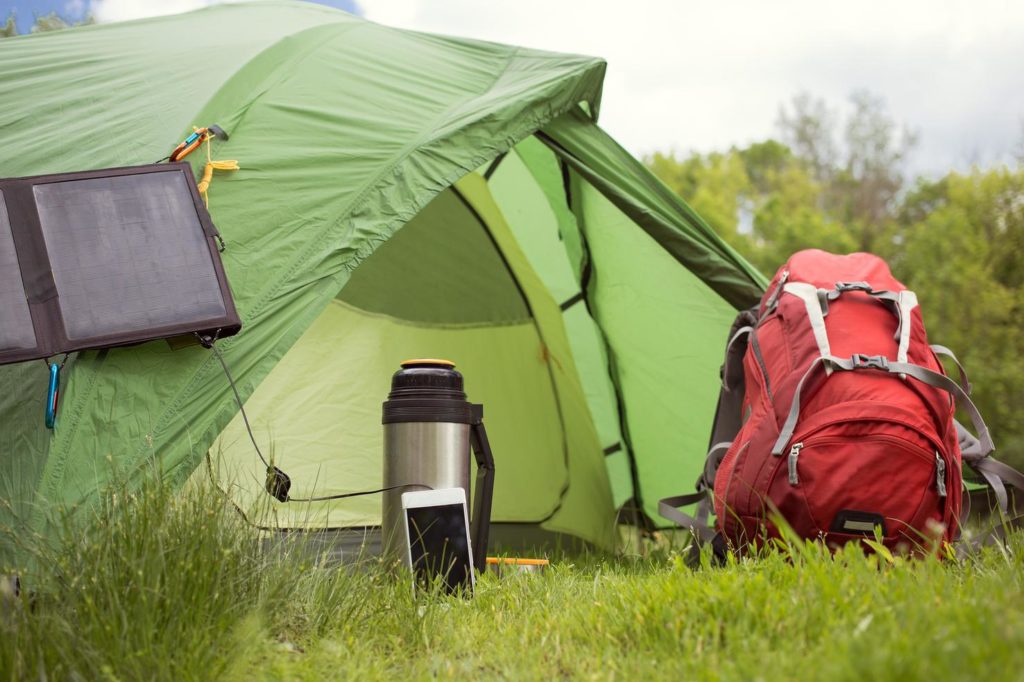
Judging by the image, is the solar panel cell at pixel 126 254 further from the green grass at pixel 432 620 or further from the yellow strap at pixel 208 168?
the green grass at pixel 432 620

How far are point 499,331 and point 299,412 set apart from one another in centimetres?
106

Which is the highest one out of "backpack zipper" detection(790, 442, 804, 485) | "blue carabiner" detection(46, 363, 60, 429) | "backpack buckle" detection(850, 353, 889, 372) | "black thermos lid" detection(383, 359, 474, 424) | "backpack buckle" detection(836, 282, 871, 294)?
"blue carabiner" detection(46, 363, 60, 429)

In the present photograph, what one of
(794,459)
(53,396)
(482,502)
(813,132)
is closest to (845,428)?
(794,459)

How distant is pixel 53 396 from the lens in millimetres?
2297

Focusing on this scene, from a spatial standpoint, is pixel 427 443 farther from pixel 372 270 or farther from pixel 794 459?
pixel 372 270

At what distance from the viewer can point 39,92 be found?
3.19 meters

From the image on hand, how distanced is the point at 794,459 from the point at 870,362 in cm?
36

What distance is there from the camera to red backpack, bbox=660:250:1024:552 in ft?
8.18

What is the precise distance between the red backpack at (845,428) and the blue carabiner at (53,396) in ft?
5.47

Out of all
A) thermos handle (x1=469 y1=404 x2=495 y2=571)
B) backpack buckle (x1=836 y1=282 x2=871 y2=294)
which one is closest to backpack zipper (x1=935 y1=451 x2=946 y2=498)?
backpack buckle (x1=836 y1=282 x2=871 y2=294)

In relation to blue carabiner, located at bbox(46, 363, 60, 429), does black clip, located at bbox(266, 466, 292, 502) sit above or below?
below

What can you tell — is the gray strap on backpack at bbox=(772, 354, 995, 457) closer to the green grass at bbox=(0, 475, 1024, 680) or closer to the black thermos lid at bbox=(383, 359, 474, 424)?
the green grass at bbox=(0, 475, 1024, 680)

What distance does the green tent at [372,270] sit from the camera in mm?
2396

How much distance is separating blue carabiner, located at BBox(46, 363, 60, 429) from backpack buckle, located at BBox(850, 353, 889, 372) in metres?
2.10
